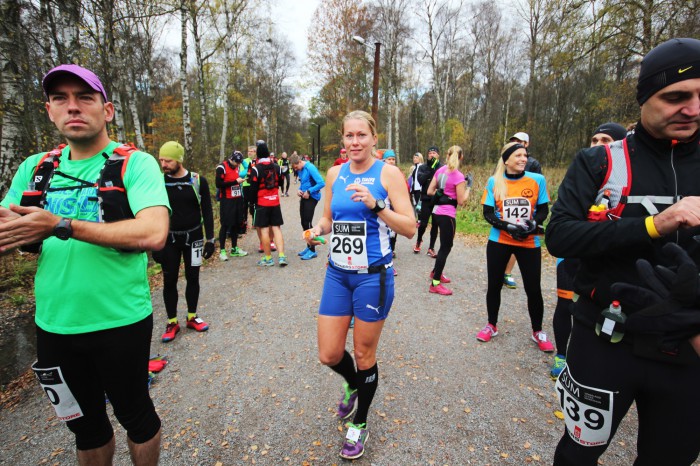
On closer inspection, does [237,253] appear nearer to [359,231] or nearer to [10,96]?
[10,96]

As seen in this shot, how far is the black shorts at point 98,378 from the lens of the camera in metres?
1.76

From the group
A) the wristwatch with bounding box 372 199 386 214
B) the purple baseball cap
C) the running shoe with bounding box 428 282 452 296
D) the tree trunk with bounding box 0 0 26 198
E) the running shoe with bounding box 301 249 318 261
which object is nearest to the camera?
the purple baseball cap

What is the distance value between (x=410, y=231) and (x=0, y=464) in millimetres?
3449

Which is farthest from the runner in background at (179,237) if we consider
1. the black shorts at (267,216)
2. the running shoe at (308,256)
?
the running shoe at (308,256)

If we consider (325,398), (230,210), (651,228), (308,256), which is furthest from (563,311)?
(230,210)

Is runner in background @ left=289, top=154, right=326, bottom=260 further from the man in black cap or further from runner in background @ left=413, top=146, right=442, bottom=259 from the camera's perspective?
the man in black cap

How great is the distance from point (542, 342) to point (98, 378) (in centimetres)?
412

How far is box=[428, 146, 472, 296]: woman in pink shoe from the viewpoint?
18.6 ft

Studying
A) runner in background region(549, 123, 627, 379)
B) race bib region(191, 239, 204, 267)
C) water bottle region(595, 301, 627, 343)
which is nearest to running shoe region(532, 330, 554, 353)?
runner in background region(549, 123, 627, 379)

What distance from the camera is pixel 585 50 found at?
43.6 ft

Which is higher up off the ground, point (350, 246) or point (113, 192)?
point (113, 192)

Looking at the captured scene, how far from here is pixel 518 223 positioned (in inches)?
140

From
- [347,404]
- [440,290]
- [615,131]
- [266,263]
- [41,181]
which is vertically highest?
[615,131]

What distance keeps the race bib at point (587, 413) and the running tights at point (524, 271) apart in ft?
7.10
